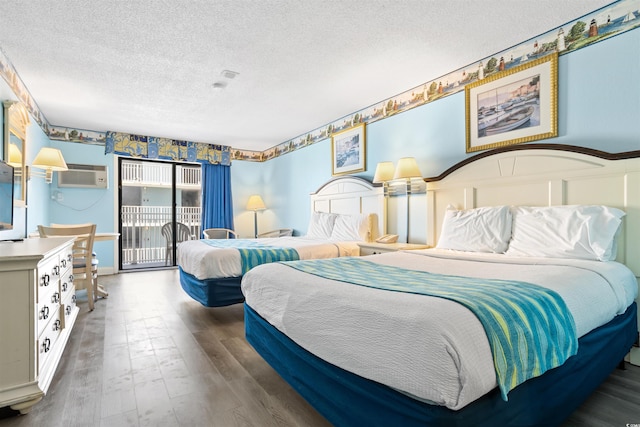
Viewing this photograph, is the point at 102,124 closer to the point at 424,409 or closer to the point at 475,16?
the point at 475,16

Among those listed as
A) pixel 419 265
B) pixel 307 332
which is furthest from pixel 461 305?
pixel 419 265

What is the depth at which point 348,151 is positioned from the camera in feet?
15.2

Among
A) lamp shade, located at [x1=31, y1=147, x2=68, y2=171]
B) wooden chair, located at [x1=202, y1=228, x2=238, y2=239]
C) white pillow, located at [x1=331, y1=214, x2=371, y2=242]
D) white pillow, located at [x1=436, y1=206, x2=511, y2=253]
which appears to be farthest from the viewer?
wooden chair, located at [x1=202, y1=228, x2=238, y2=239]

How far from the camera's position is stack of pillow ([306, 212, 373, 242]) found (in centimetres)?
395

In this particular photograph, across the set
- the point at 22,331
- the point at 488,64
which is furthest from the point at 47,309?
the point at 488,64

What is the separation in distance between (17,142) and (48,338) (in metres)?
2.26

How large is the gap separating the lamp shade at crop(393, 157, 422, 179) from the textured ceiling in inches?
35.1

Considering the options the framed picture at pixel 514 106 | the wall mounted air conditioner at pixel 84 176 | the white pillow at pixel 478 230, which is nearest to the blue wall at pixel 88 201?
the wall mounted air conditioner at pixel 84 176

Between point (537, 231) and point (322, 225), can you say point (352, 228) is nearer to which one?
point (322, 225)

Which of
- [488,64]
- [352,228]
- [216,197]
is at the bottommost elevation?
[352,228]

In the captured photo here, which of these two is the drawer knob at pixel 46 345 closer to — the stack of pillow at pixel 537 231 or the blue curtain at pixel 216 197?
the stack of pillow at pixel 537 231

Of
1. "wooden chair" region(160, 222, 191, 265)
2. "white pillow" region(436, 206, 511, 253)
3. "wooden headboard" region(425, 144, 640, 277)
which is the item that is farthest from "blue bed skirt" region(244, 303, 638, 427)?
"wooden chair" region(160, 222, 191, 265)

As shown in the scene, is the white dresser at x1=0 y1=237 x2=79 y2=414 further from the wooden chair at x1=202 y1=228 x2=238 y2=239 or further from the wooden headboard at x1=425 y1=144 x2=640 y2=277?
the wooden chair at x1=202 y1=228 x2=238 y2=239

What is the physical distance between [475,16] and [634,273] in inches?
81.0
